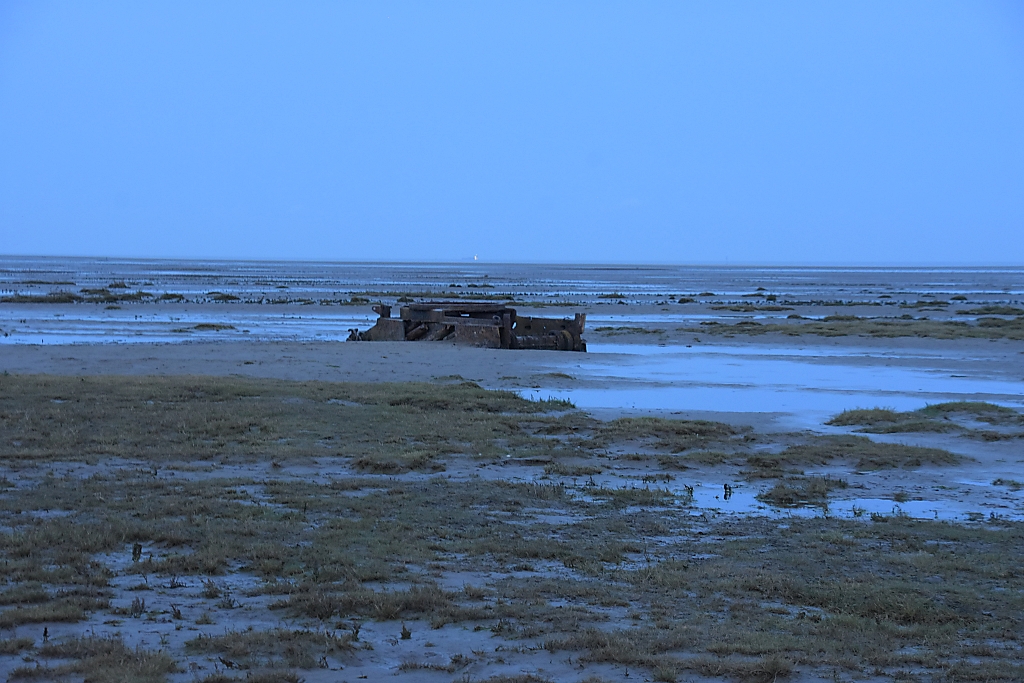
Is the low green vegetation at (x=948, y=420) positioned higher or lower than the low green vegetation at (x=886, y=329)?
higher

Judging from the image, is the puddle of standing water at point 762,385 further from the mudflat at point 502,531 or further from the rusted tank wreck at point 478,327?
the rusted tank wreck at point 478,327

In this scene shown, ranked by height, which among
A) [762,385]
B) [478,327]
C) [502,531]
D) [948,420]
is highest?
[478,327]

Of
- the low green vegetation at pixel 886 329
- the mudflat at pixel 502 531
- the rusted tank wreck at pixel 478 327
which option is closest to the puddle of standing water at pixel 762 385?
the mudflat at pixel 502 531

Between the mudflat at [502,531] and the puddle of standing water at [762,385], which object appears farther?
the puddle of standing water at [762,385]

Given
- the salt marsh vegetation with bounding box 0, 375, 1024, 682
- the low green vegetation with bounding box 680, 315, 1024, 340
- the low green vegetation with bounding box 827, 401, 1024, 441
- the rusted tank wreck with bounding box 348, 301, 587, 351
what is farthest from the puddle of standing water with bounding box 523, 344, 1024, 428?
the low green vegetation with bounding box 680, 315, 1024, 340

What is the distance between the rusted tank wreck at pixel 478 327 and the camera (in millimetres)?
26781

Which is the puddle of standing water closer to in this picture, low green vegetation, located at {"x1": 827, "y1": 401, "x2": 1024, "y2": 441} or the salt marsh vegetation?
low green vegetation, located at {"x1": 827, "y1": 401, "x2": 1024, "y2": 441}

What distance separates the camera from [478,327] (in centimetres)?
2714

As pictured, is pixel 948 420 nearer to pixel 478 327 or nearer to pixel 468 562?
pixel 468 562

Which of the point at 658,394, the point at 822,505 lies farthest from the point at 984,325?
the point at 822,505

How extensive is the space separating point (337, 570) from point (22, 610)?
184 centimetres

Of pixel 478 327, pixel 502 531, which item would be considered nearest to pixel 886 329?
pixel 478 327

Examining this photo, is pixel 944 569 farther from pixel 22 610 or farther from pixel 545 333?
pixel 545 333

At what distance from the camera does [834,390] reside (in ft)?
62.2
